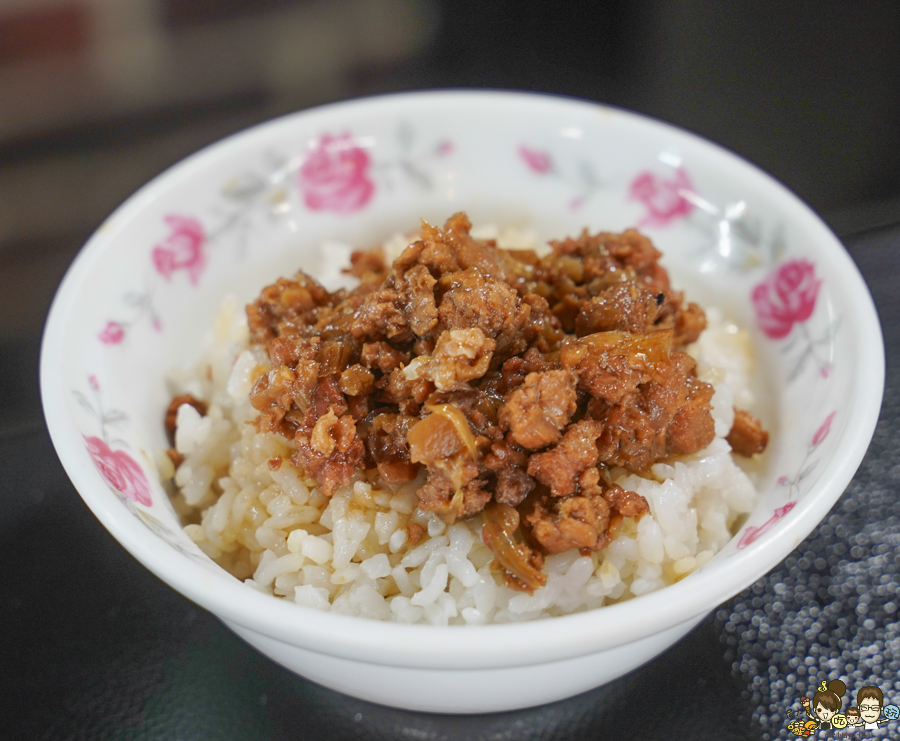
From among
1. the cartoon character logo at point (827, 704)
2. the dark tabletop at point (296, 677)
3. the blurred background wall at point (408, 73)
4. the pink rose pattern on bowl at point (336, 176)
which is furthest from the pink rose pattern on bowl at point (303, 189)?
the cartoon character logo at point (827, 704)

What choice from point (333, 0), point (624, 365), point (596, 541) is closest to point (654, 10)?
point (333, 0)

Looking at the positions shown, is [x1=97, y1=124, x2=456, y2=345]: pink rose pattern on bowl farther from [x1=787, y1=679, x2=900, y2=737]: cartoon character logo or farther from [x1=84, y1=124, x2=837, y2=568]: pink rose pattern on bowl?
[x1=787, y1=679, x2=900, y2=737]: cartoon character logo

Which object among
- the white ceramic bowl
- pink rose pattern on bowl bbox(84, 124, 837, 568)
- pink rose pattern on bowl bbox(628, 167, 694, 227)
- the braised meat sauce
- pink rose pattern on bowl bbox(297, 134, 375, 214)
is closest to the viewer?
the white ceramic bowl

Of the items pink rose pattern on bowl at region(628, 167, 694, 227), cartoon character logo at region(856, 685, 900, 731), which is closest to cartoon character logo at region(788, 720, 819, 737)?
cartoon character logo at region(856, 685, 900, 731)

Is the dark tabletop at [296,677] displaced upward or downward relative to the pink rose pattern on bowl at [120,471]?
downward

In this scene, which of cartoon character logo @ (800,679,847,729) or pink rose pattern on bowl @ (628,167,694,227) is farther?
pink rose pattern on bowl @ (628,167,694,227)

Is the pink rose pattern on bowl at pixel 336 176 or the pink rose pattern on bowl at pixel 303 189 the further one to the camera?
the pink rose pattern on bowl at pixel 336 176

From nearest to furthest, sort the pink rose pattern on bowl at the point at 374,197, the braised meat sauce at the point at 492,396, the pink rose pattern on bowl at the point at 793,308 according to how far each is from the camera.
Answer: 1. the braised meat sauce at the point at 492,396
2. the pink rose pattern on bowl at the point at 793,308
3. the pink rose pattern on bowl at the point at 374,197

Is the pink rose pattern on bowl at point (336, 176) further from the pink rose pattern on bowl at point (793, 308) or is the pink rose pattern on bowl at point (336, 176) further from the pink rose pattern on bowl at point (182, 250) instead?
the pink rose pattern on bowl at point (793, 308)
